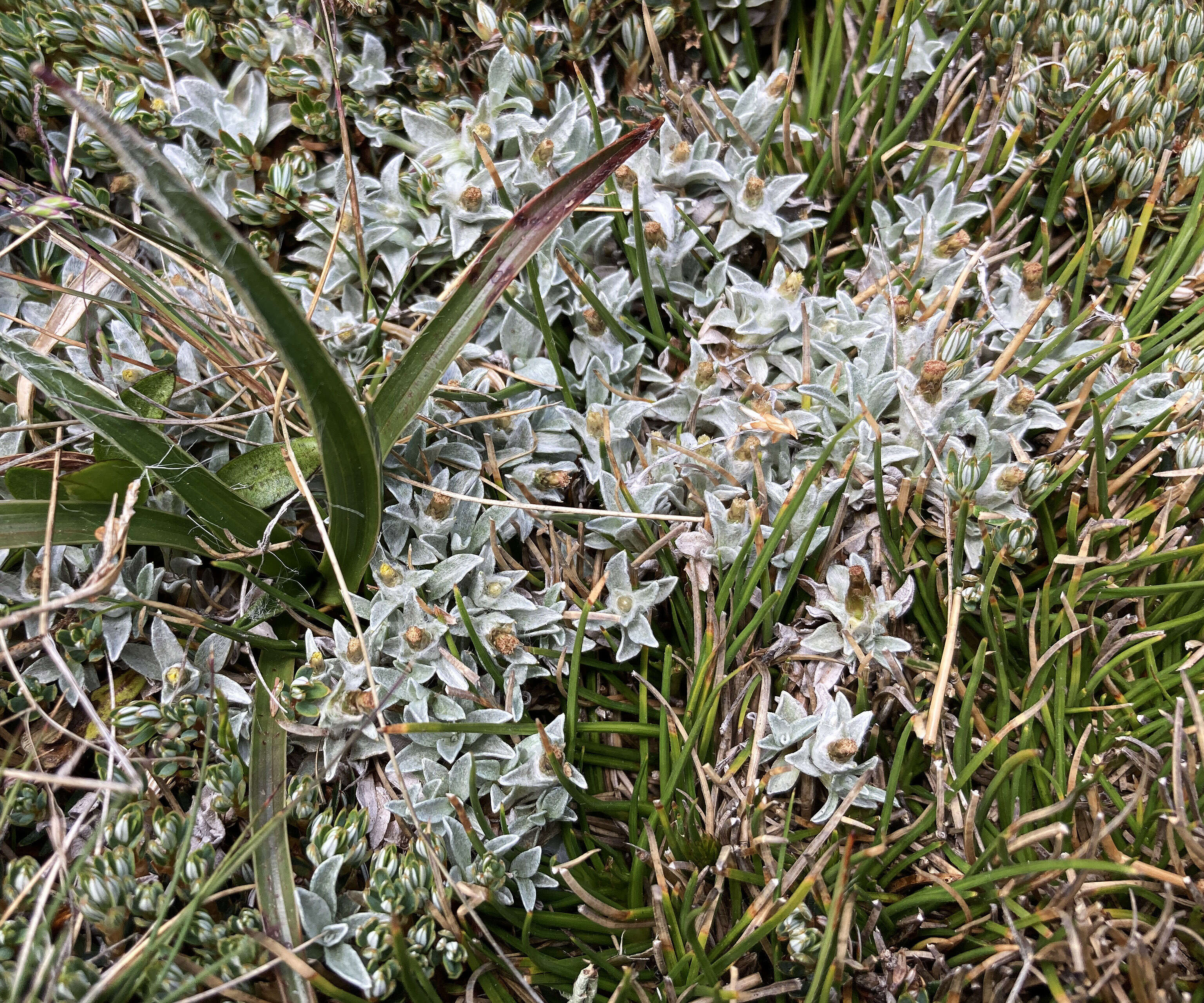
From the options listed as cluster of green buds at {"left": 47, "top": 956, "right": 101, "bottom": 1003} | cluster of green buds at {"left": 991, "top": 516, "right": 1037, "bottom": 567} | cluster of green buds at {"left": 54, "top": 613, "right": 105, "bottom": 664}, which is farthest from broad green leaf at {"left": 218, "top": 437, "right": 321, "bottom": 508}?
cluster of green buds at {"left": 991, "top": 516, "right": 1037, "bottom": 567}

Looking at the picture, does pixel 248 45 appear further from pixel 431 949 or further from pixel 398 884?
pixel 431 949

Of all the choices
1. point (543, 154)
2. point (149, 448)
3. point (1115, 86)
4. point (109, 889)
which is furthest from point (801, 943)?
point (1115, 86)

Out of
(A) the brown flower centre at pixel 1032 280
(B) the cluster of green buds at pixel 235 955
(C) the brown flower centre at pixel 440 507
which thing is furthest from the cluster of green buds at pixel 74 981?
(A) the brown flower centre at pixel 1032 280

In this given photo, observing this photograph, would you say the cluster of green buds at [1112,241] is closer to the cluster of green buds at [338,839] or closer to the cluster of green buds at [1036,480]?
the cluster of green buds at [1036,480]

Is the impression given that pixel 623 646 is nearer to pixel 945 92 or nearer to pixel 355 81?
pixel 355 81

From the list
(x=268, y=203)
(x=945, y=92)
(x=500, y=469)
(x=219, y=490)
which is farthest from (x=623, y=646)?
(x=945, y=92)

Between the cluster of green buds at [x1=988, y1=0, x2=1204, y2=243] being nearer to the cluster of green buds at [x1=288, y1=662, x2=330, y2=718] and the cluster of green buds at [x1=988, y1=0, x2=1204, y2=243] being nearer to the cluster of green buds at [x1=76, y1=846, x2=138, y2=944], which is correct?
the cluster of green buds at [x1=288, y1=662, x2=330, y2=718]
